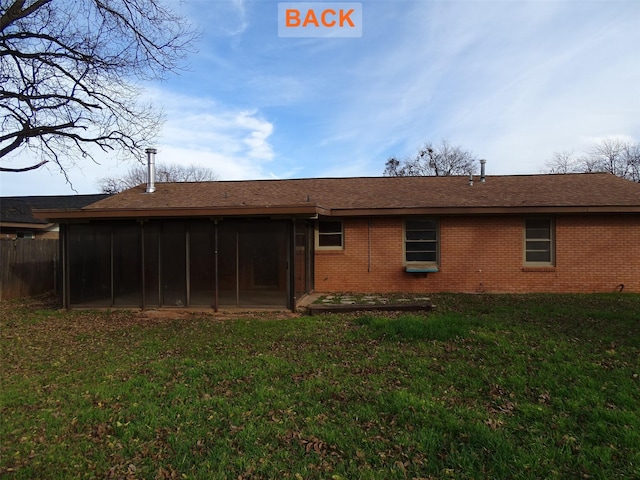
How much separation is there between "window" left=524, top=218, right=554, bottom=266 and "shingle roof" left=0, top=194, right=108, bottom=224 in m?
18.4

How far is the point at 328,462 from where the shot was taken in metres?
3.27

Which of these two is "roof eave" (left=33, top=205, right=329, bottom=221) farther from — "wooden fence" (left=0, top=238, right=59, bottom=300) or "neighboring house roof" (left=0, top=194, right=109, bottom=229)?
"neighboring house roof" (left=0, top=194, right=109, bottom=229)

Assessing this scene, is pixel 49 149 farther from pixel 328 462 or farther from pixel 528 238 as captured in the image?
pixel 528 238

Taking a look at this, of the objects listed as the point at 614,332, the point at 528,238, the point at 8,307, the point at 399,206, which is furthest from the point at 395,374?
the point at 8,307

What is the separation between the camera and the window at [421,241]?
12430mm

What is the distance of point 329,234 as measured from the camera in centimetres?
1277

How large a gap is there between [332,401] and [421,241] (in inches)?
343

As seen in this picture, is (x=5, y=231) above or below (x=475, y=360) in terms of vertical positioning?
above

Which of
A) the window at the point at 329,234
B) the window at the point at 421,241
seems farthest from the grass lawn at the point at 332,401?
the window at the point at 329,234

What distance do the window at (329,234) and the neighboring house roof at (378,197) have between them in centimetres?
61

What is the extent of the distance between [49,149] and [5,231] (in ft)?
35.8

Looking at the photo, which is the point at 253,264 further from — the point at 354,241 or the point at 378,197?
the point at 378,197

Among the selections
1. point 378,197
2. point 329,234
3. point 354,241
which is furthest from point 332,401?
point 378,197

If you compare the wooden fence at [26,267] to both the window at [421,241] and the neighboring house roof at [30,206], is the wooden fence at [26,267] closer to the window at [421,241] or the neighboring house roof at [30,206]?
the neighboring house roof at [30,206]
